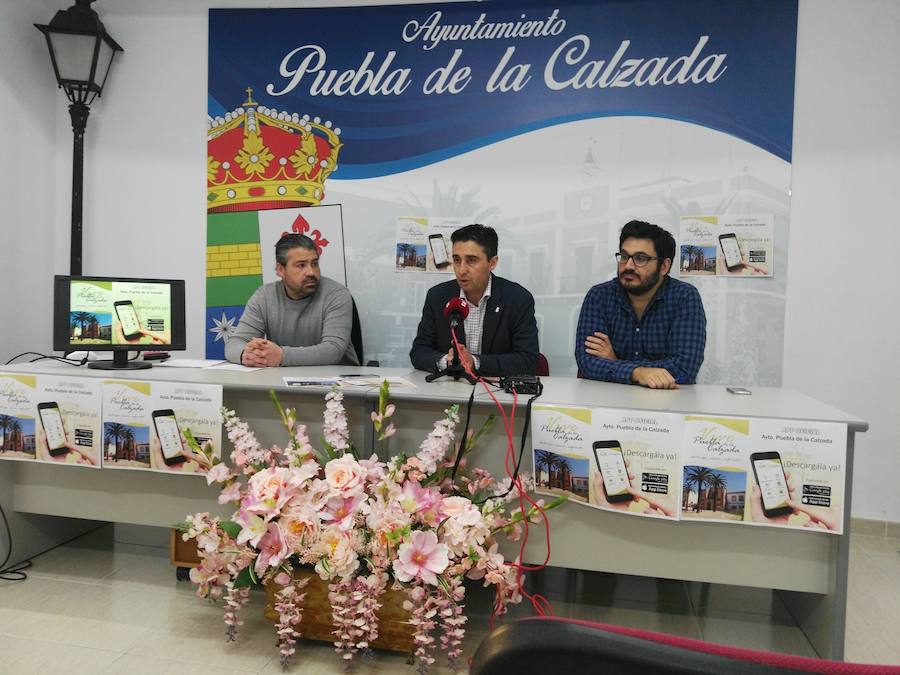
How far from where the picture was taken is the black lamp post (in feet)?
11.0

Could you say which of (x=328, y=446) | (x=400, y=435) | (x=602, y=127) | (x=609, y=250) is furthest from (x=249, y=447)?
(x=602, y=127)

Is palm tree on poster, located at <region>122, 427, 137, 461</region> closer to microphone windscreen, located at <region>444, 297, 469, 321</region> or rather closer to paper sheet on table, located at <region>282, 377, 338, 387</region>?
paper sheet on table, located at <region>282, 377, 338, 387</region>

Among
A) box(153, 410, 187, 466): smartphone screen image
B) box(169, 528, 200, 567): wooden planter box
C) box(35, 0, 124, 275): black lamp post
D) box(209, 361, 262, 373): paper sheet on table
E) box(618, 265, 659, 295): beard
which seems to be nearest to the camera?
box(153, 410, 187, 466): smartphone screen image

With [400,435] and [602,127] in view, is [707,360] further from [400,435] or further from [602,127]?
[400,435]

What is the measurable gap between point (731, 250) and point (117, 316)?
2.64 metres

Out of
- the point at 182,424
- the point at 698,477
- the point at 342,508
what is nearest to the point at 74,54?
the point at 182,424

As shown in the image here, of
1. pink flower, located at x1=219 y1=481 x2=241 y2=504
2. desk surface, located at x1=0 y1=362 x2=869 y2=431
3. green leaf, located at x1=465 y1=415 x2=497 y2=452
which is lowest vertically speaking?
pink flower, located at x1=219 y1=481 x2=241 y2=504

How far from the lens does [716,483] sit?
5.57 feet

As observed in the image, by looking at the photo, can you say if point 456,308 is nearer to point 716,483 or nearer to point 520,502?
point 520,502

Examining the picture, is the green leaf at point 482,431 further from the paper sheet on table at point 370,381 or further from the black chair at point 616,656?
the black chair at point 616,656

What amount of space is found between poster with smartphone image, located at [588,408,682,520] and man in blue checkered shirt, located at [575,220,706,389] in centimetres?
58

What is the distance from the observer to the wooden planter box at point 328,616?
178 centimetres

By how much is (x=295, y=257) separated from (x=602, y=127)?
1.61m

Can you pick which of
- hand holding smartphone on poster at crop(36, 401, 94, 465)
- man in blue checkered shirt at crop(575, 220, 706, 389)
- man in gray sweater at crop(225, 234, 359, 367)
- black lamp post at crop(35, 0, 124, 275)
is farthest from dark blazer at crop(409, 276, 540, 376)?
black lamp post at crop(35, 0, 124, 275)
